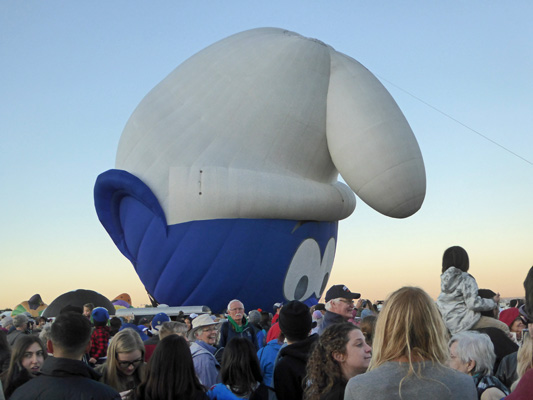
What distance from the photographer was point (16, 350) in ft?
13.5

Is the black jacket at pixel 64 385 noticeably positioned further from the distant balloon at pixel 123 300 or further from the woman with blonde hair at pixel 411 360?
the distant balloon at pixel 123 300

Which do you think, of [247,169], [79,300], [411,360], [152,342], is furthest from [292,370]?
[79,300]

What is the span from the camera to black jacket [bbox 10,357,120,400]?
2961 millimetres

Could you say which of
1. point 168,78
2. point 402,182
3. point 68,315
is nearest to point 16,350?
point 68,315

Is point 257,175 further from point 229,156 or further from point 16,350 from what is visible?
point 16,350

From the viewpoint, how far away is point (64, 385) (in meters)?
2.98

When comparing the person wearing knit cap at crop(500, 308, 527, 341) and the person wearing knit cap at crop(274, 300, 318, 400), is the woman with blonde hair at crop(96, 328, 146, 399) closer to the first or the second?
the person wearing knit cap at crop(274, 300, 318, 400)

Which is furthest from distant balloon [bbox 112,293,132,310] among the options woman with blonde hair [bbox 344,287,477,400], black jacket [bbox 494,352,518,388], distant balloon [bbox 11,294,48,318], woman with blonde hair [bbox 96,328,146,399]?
woman with blonde hair [bbox 344,287,477,400]

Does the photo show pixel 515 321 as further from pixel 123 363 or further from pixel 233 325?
pixel 123 363

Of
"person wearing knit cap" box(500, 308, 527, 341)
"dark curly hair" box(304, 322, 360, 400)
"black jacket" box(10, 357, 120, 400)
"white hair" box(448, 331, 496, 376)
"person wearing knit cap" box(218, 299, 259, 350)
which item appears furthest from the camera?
"person wearing knit cap" box(218, 299, 259, 350)

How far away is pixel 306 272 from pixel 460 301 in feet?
38.1

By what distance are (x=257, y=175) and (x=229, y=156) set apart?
2.82ft

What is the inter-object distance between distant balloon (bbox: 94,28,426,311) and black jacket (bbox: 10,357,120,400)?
1219 centimetres

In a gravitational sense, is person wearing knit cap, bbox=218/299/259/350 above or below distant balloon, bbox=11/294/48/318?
above
